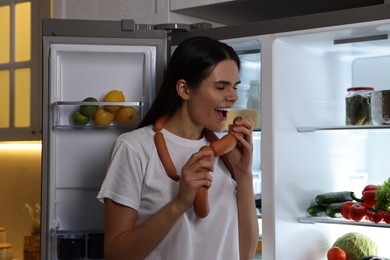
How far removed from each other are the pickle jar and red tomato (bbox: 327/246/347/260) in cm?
43

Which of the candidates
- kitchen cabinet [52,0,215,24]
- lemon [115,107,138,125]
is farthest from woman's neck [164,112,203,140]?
kitchen cabinet [52,0,215,24]

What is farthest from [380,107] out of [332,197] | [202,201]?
[202,201]

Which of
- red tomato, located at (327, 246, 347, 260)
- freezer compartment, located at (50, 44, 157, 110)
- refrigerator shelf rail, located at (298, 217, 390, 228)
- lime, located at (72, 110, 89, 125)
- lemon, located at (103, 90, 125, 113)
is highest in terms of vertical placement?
freezer compartment, located at (50, 44, 157, 110)

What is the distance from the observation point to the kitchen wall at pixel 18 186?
4.12 metres

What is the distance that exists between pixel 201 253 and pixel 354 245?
0.75 m

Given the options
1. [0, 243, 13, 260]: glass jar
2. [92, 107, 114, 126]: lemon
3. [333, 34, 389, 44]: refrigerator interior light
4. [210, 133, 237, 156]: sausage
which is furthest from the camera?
[0, 243, 13, 260]: glass jar

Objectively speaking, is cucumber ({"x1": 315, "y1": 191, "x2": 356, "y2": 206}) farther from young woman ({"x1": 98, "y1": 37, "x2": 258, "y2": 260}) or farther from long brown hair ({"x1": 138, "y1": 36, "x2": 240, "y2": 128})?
long brown hair ({"x1": 138, "y1": 36, "x2": 240, "y2": 128})

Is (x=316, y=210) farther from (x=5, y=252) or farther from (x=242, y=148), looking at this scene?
(x=5, y=252)

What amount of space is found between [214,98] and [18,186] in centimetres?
269

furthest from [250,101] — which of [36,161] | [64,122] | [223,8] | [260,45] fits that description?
[36,161]

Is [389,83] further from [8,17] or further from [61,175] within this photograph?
[8,17]

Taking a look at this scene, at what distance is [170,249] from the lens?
68.2 inches

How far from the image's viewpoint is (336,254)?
224 cm

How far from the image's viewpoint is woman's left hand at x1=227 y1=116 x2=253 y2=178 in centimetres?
179
